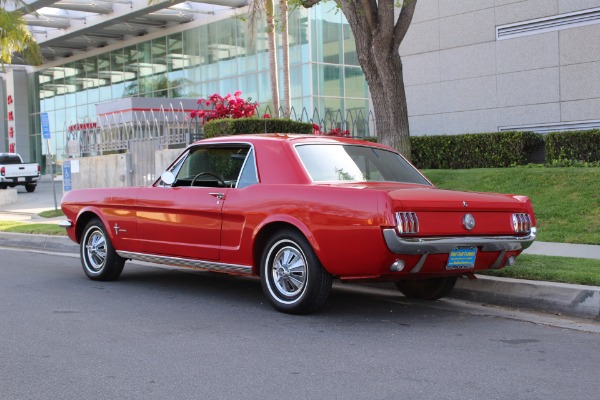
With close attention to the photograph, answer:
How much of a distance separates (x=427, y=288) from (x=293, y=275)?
1.67 meters

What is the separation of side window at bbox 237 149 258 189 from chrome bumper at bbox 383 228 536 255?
5.92ft

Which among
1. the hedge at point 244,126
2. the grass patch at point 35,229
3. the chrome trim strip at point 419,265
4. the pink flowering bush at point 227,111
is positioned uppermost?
the pink flowering bush at point 227,111

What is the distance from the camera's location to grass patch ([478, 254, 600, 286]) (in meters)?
7.75

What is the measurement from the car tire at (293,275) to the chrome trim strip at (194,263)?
1.00 feet

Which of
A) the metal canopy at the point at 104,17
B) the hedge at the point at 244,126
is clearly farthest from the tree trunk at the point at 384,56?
the metal canopy at the point at 104,17

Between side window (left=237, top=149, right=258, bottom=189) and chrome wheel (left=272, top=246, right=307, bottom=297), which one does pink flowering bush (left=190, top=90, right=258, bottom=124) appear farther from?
chrome wheel (left=272, top=246, right=307, bottom=297)

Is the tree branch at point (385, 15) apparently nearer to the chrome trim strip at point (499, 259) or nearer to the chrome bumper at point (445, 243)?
the chrome bumper at point (445, 243)

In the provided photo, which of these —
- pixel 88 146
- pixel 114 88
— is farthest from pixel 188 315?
pixel 114 88

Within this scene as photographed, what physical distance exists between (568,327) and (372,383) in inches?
100

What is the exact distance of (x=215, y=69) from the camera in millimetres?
37812

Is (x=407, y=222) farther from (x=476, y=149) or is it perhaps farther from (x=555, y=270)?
(x=476, y=149)

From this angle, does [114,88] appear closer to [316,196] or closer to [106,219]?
[106,219]

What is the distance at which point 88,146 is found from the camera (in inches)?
891

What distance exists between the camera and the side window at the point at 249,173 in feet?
25.4
